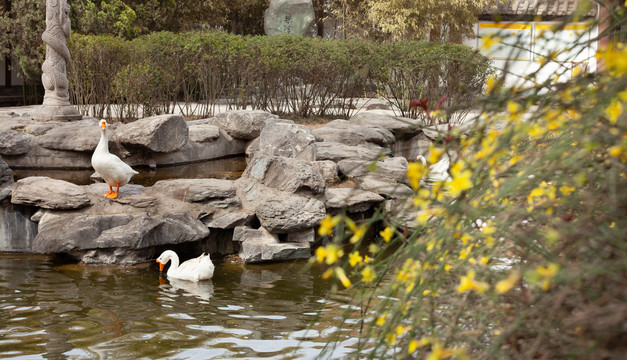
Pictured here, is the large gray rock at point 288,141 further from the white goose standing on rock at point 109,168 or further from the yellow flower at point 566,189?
the yellow flower at point 566,189

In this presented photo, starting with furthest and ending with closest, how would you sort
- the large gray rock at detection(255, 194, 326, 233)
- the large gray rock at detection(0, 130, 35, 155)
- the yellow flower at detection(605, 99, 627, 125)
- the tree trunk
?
the tree trunk, the large gray rock at detection(0, 130, 35, 155), the large gray rock at detection(255, 194, 326, 233), the yellow flower at detection(605, 99, 627, 125)

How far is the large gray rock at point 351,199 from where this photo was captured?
838cm

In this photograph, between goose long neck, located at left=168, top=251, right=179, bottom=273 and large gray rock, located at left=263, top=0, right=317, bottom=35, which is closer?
goose long neck, located at left=168, top=251, right=179, bottom=273

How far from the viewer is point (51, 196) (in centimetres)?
763

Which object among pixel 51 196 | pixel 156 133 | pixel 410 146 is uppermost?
pixel 156 133

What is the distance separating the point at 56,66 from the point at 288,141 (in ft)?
14.0

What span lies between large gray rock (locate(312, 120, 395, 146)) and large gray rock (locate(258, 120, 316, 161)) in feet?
3.43

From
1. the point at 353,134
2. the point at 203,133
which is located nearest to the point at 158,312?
the point at 203,133

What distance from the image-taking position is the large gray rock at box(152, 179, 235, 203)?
8.08 meters

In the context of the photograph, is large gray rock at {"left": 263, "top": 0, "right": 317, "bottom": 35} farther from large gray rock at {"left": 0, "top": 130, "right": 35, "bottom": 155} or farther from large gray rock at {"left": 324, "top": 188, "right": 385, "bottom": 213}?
large gray rock at {"left": 324, "top": 188, "right": 385, "bottom": 213}

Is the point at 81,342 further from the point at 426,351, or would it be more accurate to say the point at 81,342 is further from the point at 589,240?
the point at 589,240

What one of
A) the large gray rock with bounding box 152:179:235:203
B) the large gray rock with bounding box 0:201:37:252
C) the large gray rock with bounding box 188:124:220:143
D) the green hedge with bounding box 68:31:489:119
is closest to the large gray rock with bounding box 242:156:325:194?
the large gray rock with bounding box 152:179:235:203

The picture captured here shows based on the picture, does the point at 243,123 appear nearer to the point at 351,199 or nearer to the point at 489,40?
the point at 351,199

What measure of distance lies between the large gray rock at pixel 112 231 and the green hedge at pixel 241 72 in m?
5.95
